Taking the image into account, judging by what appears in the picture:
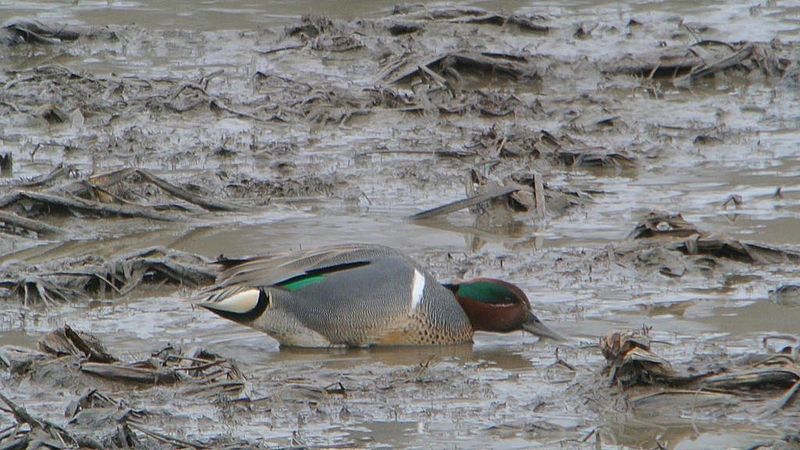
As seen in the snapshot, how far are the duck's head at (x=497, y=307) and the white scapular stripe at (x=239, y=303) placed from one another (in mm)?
882

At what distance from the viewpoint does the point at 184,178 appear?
10.1 meters

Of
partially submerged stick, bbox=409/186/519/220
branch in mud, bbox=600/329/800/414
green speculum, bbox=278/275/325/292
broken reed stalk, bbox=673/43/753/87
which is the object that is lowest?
branch in mud, bbox=600/329/800/414

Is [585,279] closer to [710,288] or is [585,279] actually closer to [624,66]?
[710,288]

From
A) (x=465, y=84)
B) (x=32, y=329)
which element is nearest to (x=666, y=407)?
(x=32, y=329)

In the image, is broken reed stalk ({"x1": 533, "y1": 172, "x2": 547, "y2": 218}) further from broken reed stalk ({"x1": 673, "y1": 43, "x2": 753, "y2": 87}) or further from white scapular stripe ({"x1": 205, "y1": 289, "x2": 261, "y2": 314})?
broken reed stalk ({"x1": 673, "y1": 43, "x2": 753, "y2": 87})

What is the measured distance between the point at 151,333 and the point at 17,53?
7.89 meters

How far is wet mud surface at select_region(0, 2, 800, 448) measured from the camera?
592 cm

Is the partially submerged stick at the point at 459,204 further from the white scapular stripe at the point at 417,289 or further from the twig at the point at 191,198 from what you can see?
the white scapular stripe at the point at 417,289

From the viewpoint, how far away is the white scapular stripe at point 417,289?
23.5 feet

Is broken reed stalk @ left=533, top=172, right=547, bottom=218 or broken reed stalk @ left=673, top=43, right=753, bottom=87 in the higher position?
broken reed stalk @ left=673, top=43, right=753, bottom=87

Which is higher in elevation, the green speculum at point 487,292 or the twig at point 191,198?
the twig at point 191,198

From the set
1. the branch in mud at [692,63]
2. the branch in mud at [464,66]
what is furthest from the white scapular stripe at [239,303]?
the branch in mud at [692,63]

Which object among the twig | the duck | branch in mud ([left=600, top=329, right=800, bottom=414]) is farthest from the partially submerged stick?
branch in mud ([left=600, top=329, right=800, bottom=414])

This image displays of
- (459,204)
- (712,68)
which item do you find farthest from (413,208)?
(712,68)
